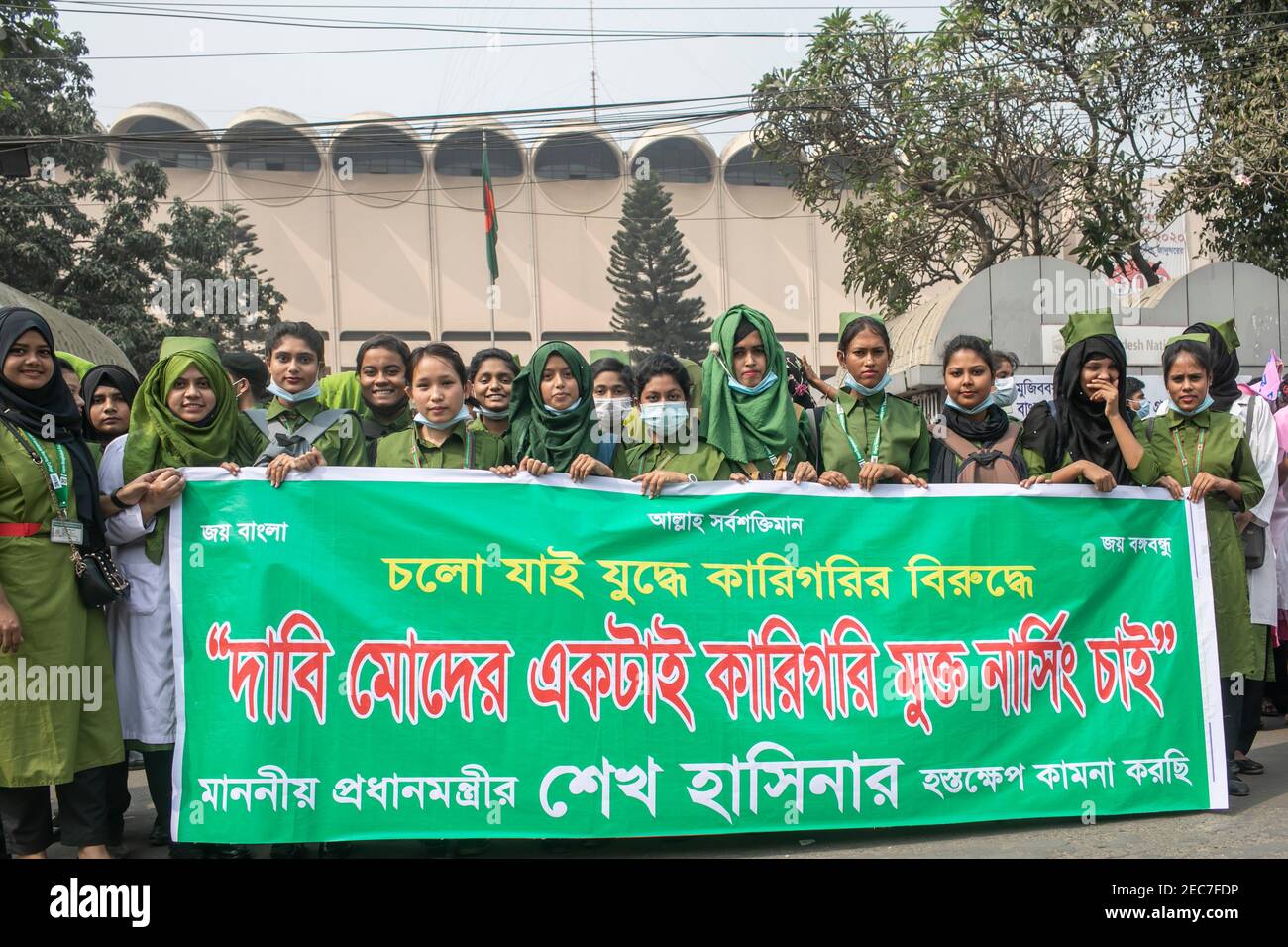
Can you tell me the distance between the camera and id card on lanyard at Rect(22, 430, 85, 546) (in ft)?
12.6

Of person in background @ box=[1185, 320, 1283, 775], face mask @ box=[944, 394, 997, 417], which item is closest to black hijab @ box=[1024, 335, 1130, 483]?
face mask @ box=[944, 394, 997, 417]

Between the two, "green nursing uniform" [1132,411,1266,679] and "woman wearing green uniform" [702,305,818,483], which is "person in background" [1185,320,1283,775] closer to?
"green nursing uniform" [1132,411,1266,679]

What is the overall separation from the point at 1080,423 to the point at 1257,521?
95 cm

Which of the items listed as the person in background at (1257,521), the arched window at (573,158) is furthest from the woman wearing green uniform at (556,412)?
the arched window at (573,158)

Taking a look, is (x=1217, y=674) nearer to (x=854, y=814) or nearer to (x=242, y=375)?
(x=854, y=814)

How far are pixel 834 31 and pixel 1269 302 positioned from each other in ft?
18.0

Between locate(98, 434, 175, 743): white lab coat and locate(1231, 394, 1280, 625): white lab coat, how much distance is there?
4.13 m

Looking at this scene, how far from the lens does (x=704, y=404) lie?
4605mm

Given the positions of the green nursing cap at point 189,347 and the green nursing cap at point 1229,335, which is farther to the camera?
the green nursing cap at point 1229,335

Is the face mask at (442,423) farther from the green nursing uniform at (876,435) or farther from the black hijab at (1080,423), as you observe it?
the black hijab at (1080,423)

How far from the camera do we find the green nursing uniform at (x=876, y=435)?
4.62 meters

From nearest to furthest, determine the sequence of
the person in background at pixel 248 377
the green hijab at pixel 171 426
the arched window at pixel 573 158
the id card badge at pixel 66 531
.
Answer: the id card badge at pixel 66 531, the green hijab at pixel 171 426, the person in background at pixel 248 377, the arched window at pixel 573 158

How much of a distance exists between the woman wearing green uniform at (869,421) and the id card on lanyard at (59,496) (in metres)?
2.59

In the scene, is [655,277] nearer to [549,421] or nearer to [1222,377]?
[1222,377]
